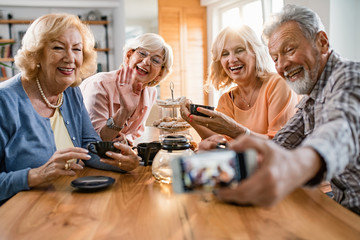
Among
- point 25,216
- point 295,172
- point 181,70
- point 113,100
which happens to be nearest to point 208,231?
point 295,172

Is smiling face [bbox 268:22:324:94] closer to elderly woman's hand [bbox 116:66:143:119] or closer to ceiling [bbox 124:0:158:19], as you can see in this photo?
elderly woman's hand [bbox 116:66:143:119]

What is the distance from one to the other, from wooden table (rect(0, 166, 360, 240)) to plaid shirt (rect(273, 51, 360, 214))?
0.12m

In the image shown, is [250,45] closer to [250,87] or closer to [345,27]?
[250,87]

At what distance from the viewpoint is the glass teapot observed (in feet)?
3.36

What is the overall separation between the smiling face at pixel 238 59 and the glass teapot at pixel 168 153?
1.13 m

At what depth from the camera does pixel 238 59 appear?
2.04 metres

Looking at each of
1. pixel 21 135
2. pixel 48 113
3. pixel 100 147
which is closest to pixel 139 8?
pixel 48 113

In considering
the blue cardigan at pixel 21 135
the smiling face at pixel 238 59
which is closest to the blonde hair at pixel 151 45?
the smiling face at pixel 238 59

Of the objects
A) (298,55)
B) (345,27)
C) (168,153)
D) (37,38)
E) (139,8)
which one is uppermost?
(139,8)

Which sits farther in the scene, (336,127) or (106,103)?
(106,103)

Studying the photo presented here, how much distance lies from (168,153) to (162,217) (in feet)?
0.90

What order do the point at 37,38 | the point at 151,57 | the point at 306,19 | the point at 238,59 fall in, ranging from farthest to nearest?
the point at 151,57
the point at 238,59
the point at 37,38
the point at 306,19

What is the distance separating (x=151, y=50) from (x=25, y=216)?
1.71 metres

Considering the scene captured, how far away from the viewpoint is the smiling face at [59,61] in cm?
145
